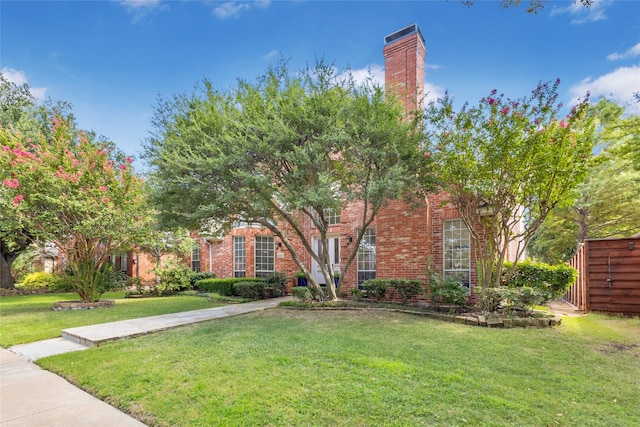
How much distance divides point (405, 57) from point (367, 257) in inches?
266

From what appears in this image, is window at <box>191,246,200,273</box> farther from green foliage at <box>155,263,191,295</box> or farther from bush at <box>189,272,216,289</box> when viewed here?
green foliage at <box>155,263,191,295</box>

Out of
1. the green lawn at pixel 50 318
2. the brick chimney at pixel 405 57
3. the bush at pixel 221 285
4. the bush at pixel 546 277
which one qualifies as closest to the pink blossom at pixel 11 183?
the green lawn at pixel 50 318

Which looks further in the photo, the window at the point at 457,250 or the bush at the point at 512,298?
the window at the point at 457,250

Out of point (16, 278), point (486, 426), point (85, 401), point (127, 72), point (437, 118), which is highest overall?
point (127, 72)

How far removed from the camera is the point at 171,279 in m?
15.9

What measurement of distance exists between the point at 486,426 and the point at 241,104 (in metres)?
8.32

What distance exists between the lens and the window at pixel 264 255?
624 inches

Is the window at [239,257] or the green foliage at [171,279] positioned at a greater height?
the window at [239,257]

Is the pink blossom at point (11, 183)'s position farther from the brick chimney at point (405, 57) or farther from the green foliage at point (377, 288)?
the brick chimney at point (405, 57)

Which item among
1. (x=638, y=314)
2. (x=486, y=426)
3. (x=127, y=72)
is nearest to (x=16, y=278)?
(x=127, y=72)

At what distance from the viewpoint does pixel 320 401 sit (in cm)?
347

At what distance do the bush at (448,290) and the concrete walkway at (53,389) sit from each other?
6.26 m

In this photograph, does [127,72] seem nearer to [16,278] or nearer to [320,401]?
[320,401]

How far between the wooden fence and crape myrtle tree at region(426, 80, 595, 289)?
6.37ft
